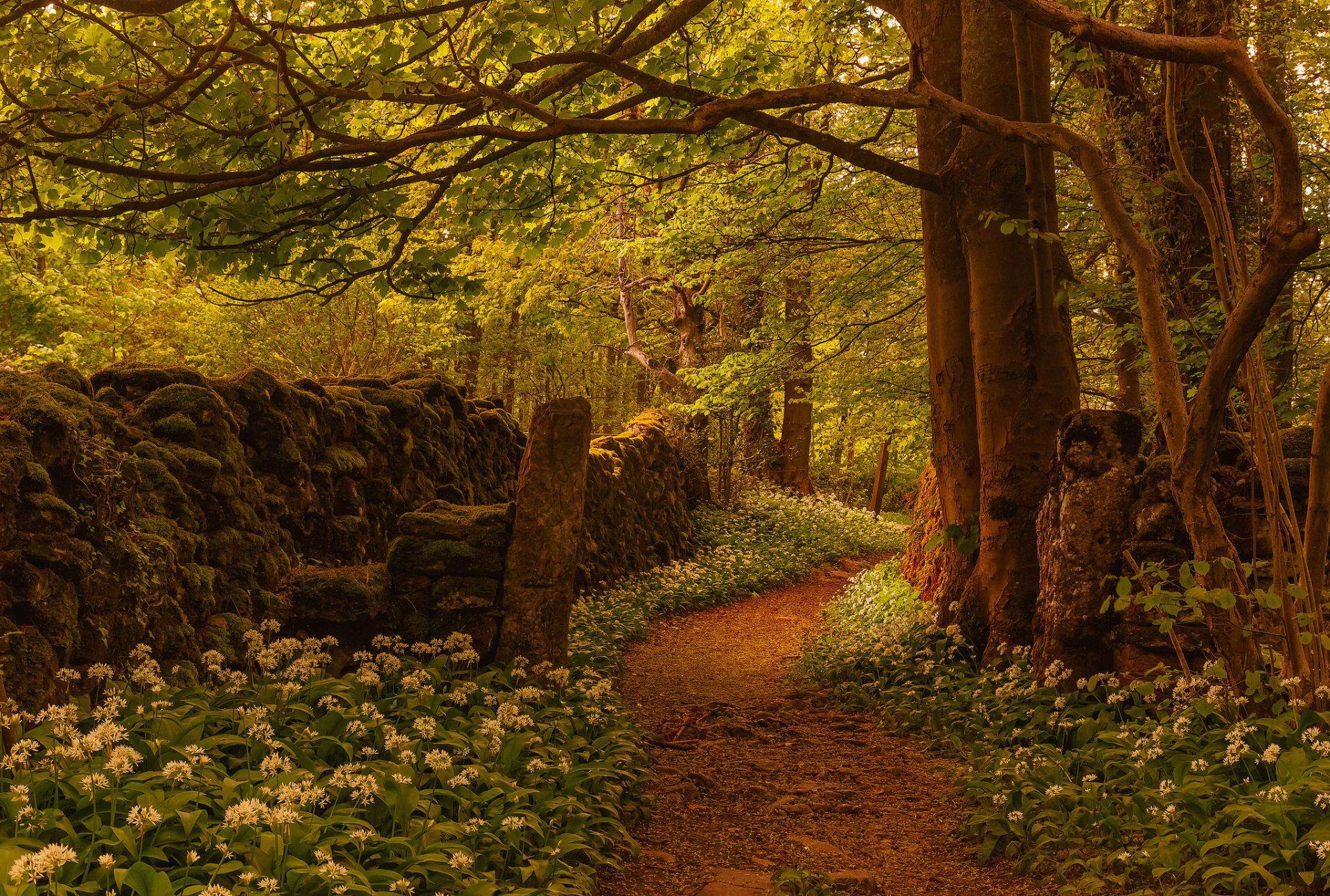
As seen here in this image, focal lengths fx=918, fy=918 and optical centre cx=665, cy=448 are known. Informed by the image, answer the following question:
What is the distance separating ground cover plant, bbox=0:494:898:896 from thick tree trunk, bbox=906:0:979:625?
377 cm

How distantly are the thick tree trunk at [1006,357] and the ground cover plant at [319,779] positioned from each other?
3445 mm

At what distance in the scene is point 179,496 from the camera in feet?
17.7

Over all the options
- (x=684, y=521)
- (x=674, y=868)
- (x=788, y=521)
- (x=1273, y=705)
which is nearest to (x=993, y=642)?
(x=1273, y=705)

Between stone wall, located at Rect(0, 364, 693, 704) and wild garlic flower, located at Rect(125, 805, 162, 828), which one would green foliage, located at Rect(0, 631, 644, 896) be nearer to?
wild garlic flower, located at Rect(125, 805, 162, 828)

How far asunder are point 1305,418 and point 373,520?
955 cm

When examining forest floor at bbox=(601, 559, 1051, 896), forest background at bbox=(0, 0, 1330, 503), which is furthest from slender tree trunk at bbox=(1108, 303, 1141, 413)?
forest floor at bbox=(601, 559, 1051, 896)

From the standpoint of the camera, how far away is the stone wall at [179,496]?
407 cm

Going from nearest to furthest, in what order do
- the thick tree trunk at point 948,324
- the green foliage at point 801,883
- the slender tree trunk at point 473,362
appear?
the green foliage at point 801,883, the thick tree trunk at point 948,324, the slender tree trunk at point 473,362

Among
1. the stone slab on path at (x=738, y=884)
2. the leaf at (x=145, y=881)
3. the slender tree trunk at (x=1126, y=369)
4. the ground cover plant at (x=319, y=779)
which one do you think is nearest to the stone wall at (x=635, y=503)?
the ground cover plant at (x=319, y=779)

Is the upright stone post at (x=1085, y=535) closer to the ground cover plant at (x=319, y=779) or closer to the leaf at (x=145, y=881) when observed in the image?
the ground cover plant at (x=319, y=779)

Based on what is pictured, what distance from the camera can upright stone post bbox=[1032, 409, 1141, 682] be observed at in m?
6.31

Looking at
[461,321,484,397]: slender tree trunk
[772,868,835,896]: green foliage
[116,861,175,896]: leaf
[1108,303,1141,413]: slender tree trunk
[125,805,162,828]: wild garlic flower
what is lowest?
[772,868,835,896]: green foliage

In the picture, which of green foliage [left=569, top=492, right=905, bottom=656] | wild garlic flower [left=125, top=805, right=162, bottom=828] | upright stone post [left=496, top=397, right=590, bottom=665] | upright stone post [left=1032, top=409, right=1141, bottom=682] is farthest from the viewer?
green foliage [left=569, top=492, right=905, bottom=656]

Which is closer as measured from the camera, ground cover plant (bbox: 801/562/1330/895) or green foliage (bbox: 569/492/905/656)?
ground cover plant (bbox: 801/562/1330/895)
